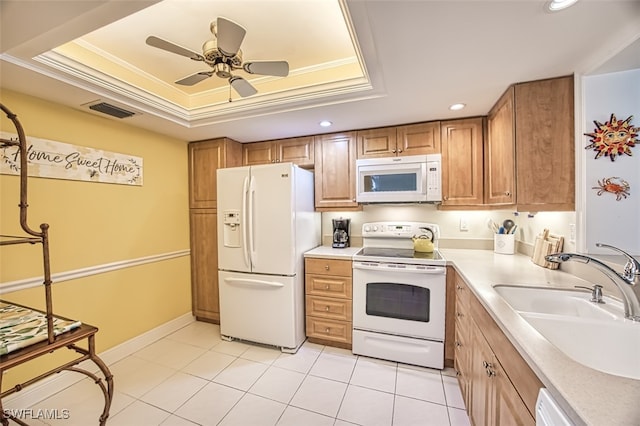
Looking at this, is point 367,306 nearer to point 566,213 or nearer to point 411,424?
point 411,424

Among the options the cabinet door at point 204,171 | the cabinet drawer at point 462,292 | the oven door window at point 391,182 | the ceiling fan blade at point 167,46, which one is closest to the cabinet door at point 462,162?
the oven door window at point 391,182

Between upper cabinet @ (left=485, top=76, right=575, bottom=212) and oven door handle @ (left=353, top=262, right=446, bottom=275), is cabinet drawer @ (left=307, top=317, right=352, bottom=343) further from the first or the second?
upper cabinet @ (left=485, top=76, right=575, bottom=212)

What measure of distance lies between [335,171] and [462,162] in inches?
48.9

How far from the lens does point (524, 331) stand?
0.92 metres

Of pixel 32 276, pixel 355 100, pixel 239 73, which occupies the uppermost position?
pixel 239 73

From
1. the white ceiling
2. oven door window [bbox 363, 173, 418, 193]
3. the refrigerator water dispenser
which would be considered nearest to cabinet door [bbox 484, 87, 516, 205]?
the white ceiling

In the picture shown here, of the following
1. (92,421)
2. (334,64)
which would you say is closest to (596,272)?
(334,64)

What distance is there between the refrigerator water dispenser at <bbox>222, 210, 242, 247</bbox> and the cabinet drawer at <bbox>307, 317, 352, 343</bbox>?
1.10 m

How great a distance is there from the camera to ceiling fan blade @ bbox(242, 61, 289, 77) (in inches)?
61.2

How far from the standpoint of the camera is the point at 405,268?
2.23m

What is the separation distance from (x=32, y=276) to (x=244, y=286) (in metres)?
1.56

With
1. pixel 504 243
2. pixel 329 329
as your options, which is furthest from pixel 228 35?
pixel 504 243

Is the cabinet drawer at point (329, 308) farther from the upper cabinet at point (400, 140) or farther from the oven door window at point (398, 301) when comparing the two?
the upper cabinet at point (400, 140)

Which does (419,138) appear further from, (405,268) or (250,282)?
(250,282)
